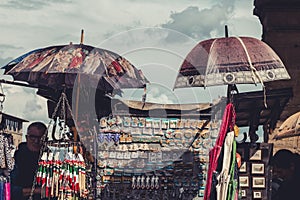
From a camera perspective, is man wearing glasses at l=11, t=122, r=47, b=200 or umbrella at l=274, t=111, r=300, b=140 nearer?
man wearing glasses at l=11, t=122, r=47, b=200

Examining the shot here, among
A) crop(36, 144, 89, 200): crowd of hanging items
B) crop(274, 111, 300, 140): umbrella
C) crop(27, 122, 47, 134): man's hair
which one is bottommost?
crop(36, 144, 89, 200): crowd of hanging items

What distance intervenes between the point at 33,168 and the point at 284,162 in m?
3.20

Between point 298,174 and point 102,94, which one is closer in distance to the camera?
point 298,174

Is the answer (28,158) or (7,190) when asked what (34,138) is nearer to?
(28,158)

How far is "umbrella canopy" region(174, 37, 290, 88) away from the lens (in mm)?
8922

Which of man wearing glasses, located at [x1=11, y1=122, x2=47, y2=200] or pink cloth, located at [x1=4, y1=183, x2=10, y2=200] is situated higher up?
man wearing glasses, located at [x1=11, y1=122, x2=47, y2=200]

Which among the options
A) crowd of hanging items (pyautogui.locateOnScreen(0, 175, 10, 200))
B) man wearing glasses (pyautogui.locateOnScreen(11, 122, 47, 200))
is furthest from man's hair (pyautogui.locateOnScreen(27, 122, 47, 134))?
crowd of hanging items (pyautogui.locateOnScreen(0, 175, 10, 200))

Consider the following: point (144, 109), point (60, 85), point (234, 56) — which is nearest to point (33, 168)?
point (60, 85)

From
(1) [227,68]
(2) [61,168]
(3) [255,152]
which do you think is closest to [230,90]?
(1) [227,68]

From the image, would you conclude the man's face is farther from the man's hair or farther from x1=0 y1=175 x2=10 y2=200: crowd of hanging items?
x1=0 y1=175 x2=10 y2=200: crowd of hanging items

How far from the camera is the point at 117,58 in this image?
10.0m

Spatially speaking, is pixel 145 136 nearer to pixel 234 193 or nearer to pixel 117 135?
pixel 117 135

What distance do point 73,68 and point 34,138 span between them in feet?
3.19

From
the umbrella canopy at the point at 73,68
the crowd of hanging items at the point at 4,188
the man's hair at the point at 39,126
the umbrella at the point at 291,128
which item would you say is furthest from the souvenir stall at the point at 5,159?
the umbrella at the point at 291,128
